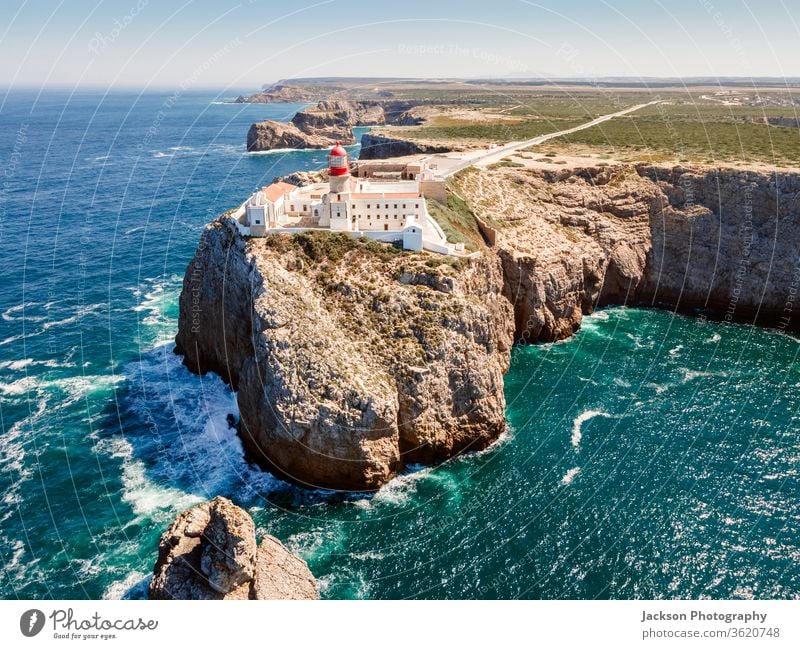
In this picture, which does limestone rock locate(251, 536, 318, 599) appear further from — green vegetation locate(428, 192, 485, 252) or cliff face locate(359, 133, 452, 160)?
cliff face locate(359, 133, 452, 160)

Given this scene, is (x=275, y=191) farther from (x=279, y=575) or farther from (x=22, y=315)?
(x=279, y=575)

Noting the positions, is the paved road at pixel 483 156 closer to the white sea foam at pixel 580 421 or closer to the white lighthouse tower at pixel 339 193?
the white lighthouse tower at pixel 339 193

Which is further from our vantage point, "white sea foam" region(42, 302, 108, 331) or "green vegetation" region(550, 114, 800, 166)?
"green vegetation" region(550, 114, 800, 166)

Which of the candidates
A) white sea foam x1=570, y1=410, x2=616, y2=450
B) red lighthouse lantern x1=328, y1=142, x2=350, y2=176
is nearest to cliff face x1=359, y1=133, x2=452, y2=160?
red lighthouse lantern x1=328, y1=142, x2=350, y2=176

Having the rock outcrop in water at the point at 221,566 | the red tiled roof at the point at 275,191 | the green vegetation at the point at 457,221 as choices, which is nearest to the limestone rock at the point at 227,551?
the rock outcrop in water at the point at 221,566

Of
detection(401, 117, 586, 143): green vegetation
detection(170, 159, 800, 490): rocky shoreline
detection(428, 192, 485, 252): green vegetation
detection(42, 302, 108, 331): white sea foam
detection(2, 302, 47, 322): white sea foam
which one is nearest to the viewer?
detection(170, 159, 800, 490): rocky shoreline
